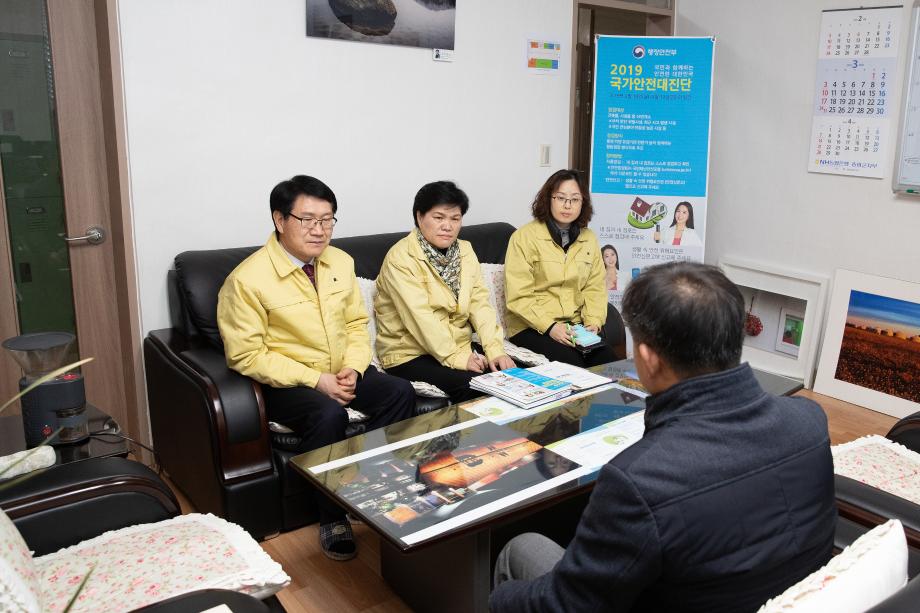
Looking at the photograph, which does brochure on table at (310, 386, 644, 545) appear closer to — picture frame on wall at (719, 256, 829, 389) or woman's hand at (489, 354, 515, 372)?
woman's hand at (489, 354, 515, 372)

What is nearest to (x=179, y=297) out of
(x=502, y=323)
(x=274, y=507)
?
(x=274, y=507)

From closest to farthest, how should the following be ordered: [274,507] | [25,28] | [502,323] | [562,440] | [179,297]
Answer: [562,440]
[274,507]
[25,28]
[179,297]
[502,323]

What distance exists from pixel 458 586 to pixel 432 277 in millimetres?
1408

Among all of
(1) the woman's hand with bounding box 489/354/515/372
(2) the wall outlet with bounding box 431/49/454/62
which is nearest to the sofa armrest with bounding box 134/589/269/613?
(1) the woman's hand with bounding box 489/354/515/372

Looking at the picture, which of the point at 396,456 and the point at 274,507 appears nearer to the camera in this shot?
the point at 396,456

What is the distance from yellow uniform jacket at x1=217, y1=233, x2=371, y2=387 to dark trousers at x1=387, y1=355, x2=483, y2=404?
25cm

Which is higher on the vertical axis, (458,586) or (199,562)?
(199,562)

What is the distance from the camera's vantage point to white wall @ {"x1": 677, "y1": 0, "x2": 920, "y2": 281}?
12.9 feet

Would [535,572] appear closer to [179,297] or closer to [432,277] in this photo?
[432,277]

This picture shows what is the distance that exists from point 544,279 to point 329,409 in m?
1.37

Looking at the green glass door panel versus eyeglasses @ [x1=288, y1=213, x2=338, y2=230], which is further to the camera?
the green glass door panel

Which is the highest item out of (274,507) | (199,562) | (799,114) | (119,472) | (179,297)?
(799,114)

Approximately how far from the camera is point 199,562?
1.77 m

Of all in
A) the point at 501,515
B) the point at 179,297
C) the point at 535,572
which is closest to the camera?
the point at 535,572
